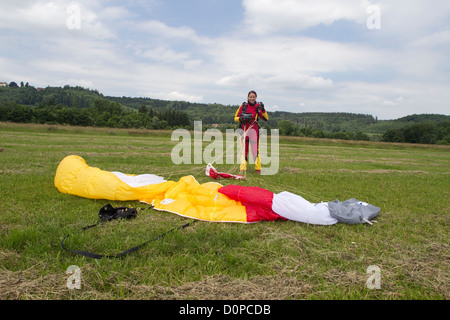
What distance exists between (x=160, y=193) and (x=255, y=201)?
1.55 metres

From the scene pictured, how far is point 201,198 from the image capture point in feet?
12.7

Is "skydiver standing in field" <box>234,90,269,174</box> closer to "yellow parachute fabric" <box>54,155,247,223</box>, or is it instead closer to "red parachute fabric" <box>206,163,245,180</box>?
"red parachute fabric" <box>206,163,245,180</box>

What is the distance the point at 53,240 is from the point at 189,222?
1.44m

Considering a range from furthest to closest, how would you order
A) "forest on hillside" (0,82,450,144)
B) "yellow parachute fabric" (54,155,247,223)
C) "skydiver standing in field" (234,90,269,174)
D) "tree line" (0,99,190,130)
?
"tree line" (0,99,190,130) < "forest on hillside" (0,82,450,144) < "skydiver standing in field" (234,90,269,174) < "yellow parachute fabric" (54,155,247,223)

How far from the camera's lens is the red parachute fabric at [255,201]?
11.7 feet

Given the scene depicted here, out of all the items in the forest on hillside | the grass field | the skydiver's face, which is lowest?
the grass field

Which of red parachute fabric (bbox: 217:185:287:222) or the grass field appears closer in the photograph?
the grass field

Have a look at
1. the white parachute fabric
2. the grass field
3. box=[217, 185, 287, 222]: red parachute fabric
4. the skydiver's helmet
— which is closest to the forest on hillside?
the skydiver's helmet

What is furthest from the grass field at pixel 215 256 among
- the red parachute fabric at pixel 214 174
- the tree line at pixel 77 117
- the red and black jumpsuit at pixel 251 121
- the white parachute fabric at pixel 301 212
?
the tree line at pixel 77 117

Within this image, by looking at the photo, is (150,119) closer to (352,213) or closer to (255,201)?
(255,201)

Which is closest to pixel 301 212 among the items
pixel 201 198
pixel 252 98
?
pixel 201 198

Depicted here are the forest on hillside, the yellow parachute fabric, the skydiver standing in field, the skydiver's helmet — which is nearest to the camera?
the yellow parachute fabric

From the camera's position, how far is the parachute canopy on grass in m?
3.55

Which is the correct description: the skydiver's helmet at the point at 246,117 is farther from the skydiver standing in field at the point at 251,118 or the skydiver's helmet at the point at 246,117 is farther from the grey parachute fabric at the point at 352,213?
the grey parachute fabric at the point at 352,213
